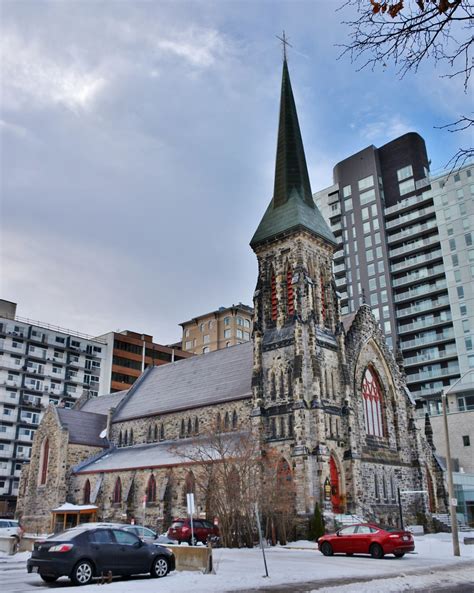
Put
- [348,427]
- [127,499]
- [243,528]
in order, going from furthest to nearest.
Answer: [127,499] < [348,427] < [243,528]

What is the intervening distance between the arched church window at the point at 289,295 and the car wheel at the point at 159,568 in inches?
1044

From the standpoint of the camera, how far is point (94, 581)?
15500mm

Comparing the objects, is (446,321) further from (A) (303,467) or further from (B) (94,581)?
(B) (94,581)

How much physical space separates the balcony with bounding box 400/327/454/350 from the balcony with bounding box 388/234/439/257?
13.3 meters

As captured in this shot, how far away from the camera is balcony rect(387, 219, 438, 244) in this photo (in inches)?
3430

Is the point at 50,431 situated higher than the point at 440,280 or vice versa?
the point at 440,280

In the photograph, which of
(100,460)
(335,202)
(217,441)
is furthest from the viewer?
(335,202)

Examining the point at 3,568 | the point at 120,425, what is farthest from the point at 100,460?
the point at 3,568

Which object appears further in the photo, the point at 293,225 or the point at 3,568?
the point at 293,225

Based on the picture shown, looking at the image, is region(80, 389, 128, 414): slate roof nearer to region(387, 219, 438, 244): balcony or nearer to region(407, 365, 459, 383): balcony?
region(407, 365, 459, 383): balcony

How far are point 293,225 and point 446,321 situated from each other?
46309 millimetres

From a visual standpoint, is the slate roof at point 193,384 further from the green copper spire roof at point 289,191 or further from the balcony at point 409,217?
the balcony at point 409,217

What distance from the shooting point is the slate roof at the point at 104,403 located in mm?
59447

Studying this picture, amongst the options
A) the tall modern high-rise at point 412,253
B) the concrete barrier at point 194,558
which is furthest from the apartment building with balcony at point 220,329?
the concrete barrier at point 194,558
